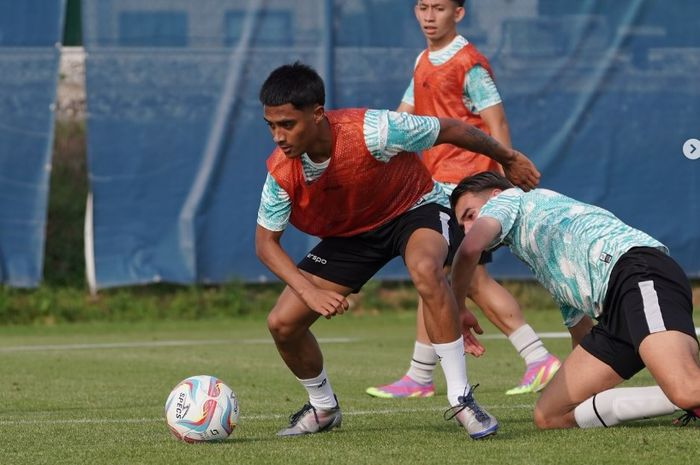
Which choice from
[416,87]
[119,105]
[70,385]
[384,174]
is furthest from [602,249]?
[119,105]

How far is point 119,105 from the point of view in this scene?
42.4ft

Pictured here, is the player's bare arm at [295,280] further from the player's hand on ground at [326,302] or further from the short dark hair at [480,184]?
the short dark hair at [480,184]

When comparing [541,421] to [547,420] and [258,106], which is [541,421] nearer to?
[547,420]

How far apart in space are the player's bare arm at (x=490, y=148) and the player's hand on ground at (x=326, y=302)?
890mm

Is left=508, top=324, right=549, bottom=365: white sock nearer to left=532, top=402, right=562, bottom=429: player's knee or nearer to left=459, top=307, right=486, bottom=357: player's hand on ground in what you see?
left=459, top=307, right=486, bottom=357: player's hand on ground

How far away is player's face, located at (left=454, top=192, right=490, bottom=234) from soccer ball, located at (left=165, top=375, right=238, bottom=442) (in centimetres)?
131

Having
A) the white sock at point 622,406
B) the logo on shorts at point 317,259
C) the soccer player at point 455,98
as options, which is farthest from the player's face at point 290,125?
the soccer player at point 455,98

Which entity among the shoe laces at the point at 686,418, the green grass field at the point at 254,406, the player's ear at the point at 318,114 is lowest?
the green grass field at the point at 254,406

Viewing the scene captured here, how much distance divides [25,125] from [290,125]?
757 centimetres

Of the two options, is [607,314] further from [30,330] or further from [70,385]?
[30,330]

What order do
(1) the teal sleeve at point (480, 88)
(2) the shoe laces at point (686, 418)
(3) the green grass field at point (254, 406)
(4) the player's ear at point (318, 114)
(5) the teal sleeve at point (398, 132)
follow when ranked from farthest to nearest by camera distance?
(1) the teal sleeve at point (480, 88) < (5) the teal sleeve at point (398, 132) < (4) the player's ear at point (318, 114) < (2) the shoe laces at point (686, 418) < (3) the green grass field at point (254, 406)

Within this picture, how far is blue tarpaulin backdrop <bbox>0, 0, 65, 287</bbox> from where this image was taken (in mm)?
12773

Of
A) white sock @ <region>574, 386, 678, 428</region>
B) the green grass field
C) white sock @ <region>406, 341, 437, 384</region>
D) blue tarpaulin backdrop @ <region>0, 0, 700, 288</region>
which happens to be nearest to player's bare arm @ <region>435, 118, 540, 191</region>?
white sock @ <region>574, 386, 678, 428</region>

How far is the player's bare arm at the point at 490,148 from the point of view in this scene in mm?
6129
